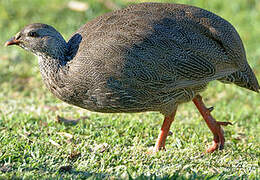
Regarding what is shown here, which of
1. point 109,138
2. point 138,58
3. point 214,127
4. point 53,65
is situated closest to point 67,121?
point 109,138

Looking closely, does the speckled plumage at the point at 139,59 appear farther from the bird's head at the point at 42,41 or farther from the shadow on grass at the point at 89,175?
the shadow on grass at the point at 89,175

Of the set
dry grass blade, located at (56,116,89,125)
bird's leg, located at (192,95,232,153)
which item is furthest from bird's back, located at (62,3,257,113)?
dry grass blade, located at (56,116,89,125)

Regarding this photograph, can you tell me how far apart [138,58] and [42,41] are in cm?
109

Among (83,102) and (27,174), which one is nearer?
(27,174)

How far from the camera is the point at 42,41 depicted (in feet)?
16.1

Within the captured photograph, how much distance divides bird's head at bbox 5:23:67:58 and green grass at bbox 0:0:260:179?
994 millimetres

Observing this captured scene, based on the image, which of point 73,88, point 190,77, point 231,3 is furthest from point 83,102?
point 231,3

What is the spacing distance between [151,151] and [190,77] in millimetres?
936

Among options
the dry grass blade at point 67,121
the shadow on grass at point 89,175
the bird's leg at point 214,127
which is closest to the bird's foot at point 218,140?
the bird's leg at point 214,127

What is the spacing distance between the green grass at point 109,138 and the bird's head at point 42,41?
3.26 ft

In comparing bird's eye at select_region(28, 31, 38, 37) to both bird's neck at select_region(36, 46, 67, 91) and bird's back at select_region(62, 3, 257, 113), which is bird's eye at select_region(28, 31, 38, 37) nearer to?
bird's neck at select_region(36, 46, 67, 91)

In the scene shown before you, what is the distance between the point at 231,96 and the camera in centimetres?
755

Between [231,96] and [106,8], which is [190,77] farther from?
[106,8]

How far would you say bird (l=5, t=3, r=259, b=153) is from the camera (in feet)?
15.3
